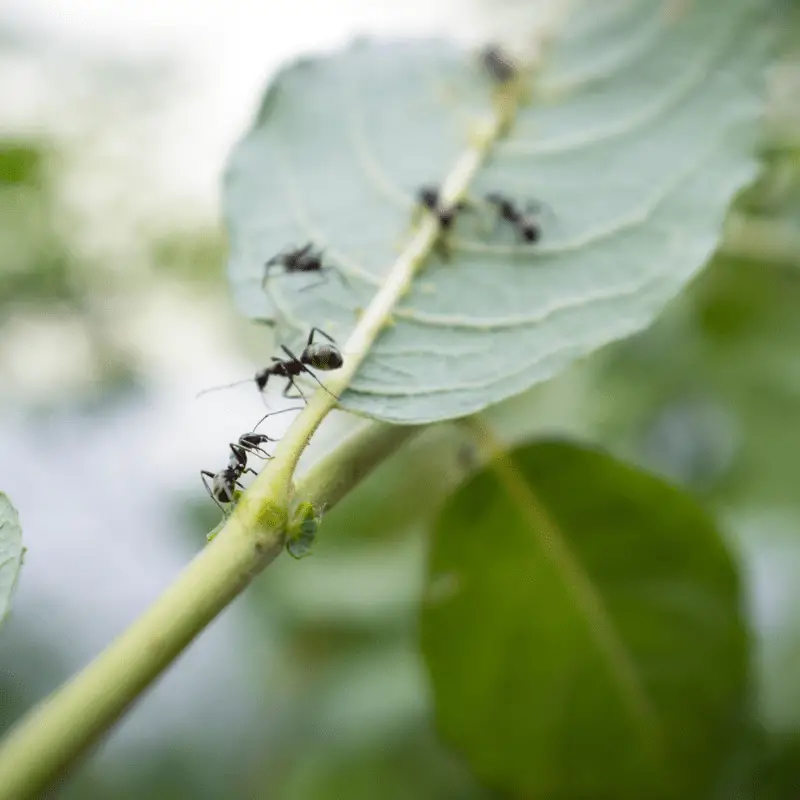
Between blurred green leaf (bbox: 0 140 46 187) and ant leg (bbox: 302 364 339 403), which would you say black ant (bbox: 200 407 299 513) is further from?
blurred green leaf (bbox: 0 140 46 187)

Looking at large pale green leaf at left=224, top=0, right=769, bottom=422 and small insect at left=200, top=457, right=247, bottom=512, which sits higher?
large pale green leaf at left=224, top=0, right=769, bottom=422

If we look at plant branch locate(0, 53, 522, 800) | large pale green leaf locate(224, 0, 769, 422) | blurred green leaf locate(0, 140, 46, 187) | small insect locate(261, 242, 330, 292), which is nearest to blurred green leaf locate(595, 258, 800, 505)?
large pale green leaf locate(224, 0, 769, 422)

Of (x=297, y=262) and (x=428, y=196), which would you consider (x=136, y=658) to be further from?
(x=428, y=196)

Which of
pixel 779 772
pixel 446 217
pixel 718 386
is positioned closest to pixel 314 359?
pixel 446 217

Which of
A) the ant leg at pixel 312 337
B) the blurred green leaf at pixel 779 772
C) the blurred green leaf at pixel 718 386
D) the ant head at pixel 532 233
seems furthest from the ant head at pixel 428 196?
the blurred green leaf at pixel 779 772

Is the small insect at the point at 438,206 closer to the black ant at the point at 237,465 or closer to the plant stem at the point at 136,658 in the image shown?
the black ant at the point at 237,465

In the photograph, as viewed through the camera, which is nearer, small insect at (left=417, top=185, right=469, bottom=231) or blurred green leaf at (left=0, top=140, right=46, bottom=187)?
small insect at (left=417, top=185, right=469, bottom=231)

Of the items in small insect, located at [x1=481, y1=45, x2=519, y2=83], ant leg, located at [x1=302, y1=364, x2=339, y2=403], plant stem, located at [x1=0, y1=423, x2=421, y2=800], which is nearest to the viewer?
plant stem, located at [x1=0, y1=423, x2=421, y2=800]
